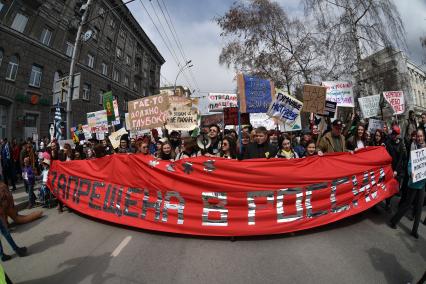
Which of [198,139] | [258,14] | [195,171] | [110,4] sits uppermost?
[110,4]

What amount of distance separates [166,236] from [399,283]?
3436 mm

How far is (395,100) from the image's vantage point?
10359 millimetres

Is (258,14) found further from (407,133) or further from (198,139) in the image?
(198,139)

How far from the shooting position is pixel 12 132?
18.3 m

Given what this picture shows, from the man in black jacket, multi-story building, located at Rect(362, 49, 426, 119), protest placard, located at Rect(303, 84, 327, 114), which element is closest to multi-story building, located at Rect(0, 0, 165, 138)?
the man in black jacket

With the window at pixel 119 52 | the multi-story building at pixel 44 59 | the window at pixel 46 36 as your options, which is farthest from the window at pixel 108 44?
the window at pixel 46 36

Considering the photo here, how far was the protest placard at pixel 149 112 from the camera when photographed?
8.05 metres

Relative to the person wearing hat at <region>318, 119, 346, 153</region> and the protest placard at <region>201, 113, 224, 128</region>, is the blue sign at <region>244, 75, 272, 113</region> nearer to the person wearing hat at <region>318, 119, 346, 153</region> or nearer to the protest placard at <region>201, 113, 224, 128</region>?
the person wearing hat at <region>318, 119, 346, 153</region>

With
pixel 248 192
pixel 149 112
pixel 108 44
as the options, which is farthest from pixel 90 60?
pixel 248 192

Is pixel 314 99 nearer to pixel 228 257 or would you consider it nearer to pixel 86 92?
pixel 228 257

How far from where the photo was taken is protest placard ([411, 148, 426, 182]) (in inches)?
189

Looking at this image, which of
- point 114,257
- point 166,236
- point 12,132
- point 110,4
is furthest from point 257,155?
point 110,4

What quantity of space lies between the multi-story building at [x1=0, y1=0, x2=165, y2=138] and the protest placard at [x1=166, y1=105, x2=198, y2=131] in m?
5.93

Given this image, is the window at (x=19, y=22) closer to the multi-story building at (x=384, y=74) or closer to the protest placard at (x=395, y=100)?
the multi-story building at (x=384, y=74)
